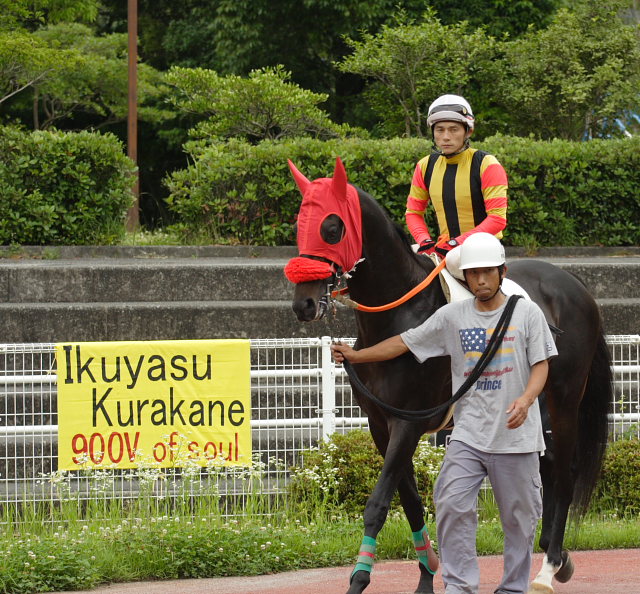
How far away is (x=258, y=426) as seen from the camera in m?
7.89

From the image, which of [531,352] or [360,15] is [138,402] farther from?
[360,15]

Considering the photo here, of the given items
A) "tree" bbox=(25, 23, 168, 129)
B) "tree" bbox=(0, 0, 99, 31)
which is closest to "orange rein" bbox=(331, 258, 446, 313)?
"tree" bbox=(0, 0, 99, 31)

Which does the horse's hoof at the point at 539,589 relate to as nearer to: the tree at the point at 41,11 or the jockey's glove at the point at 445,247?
the jockey's glove at the point at 445,247

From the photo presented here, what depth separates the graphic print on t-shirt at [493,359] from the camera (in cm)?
469

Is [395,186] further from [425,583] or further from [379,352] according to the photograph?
[379,352]

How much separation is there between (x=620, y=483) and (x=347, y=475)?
1977mm

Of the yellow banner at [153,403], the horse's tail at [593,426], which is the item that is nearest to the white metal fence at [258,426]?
the yellow banner at [153,403]

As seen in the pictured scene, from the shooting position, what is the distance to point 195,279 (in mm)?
10898

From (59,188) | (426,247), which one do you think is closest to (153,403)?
(426,247)

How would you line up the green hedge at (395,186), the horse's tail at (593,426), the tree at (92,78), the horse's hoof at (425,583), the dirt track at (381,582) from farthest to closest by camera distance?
the tree at (92,78), the green hedge at (395,186), the horse's tail at (593,426), the dirt track at (381,582), the horse's hoof at (425,583)

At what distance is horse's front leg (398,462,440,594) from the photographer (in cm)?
579

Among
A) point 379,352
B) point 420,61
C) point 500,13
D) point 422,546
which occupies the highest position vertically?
point 500,13

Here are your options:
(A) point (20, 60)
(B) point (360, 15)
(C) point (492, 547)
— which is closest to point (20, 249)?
(C) point (492, 547)

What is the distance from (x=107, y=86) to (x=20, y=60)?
4854 millimetres
